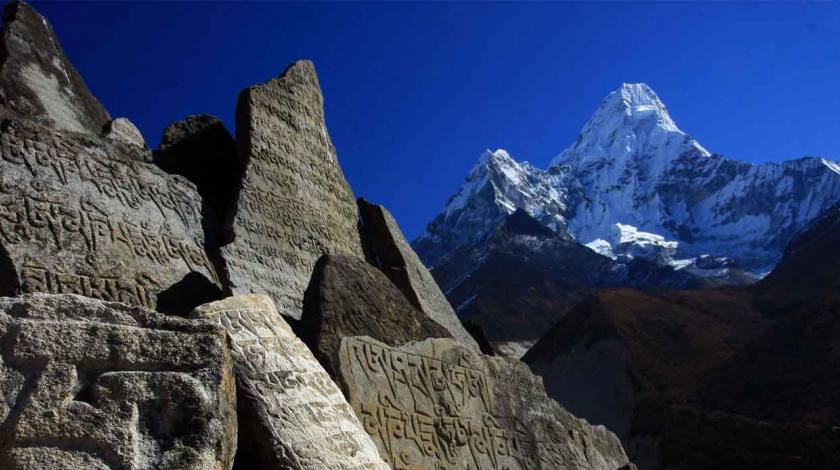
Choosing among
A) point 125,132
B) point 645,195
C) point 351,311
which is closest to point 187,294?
point 351,311

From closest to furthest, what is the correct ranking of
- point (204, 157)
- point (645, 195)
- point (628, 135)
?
point (204, 157) → point (645, 195) → point (628, 135)

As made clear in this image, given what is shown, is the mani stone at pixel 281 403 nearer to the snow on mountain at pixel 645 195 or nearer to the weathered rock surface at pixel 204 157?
the weathered rock surface at pixel 204 157

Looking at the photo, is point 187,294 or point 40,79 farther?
point 40,79

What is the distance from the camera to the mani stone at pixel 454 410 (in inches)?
246

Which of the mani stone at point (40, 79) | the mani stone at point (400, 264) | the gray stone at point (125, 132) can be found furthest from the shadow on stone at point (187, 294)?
the mani stone at point (400, 264)

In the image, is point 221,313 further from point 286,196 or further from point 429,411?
point 286,196

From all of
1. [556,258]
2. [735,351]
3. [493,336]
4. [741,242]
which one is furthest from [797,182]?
[735,351]

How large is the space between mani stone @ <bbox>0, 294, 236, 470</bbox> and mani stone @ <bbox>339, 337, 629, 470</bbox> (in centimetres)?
248

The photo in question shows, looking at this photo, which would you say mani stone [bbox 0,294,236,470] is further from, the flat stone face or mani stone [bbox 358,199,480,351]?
mani stone [bbox 358,199,480,351]

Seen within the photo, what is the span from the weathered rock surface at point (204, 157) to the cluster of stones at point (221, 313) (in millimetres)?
28

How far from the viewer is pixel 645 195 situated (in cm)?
12062

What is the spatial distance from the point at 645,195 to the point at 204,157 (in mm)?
115873

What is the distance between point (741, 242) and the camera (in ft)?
330

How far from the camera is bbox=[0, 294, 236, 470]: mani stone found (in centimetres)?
317
